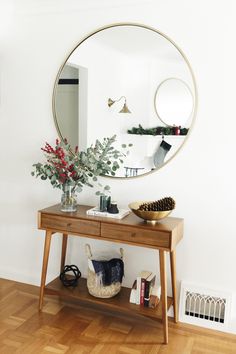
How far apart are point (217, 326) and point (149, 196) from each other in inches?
38.0

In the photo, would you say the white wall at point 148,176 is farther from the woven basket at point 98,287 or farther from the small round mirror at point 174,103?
the woven basket at point 98,287

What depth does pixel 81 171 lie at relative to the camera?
248 cm

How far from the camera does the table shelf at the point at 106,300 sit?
2.39 meters

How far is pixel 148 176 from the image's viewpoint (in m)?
2.60

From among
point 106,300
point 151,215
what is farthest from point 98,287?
point 151,215

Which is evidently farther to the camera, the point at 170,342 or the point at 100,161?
the point at 100,161

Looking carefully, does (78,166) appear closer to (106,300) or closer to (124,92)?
(124,92)

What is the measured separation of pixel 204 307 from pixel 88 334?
79 centimetres

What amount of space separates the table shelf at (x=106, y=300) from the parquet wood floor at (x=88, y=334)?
12 cm

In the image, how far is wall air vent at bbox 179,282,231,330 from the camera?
244 cm

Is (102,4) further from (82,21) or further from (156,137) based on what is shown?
(156,137)

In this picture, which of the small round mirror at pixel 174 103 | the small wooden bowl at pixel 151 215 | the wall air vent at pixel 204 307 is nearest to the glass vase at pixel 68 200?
the small wooden bowl at pixel 151 215

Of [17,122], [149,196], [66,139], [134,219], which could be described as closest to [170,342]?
[134,219]

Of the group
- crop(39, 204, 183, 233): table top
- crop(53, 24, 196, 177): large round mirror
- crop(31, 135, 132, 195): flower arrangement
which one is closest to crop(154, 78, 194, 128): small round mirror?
crop(53, 24, 196, 177): large round mirror
